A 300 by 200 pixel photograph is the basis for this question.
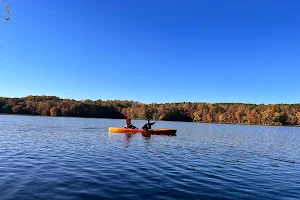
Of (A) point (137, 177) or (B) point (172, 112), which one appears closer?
(A) point (137, 177)

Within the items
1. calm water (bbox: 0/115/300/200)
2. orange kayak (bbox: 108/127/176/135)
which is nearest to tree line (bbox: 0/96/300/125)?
orange kayak (bbox: 108/127/176/135)

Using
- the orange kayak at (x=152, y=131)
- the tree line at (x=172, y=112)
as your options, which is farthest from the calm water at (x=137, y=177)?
the tree line at (x=172, y=112)

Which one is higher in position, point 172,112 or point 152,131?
point 172,112

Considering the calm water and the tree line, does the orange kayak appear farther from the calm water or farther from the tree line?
the tree line

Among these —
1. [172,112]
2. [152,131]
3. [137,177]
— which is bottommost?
[137,177]

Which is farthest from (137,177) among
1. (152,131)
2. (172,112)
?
(172,112)

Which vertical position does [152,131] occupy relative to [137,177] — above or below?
above

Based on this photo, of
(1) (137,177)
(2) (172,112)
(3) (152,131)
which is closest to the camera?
(1) (137,177)

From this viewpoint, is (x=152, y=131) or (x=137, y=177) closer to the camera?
(x=137, y=177)

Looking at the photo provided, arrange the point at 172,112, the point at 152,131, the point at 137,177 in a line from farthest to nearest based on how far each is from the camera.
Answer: the point at 172,112 < the point at 152,131 < the point at 137,177

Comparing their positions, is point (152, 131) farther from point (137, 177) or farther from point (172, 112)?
point (172, 112)

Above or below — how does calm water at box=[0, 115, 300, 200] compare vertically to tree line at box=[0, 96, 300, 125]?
below

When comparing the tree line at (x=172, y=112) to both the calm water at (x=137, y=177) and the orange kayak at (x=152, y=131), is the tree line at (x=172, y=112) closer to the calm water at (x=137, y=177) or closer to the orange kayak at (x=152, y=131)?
the orange kayak at (x=152, y=131)

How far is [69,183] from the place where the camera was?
13.2 m
